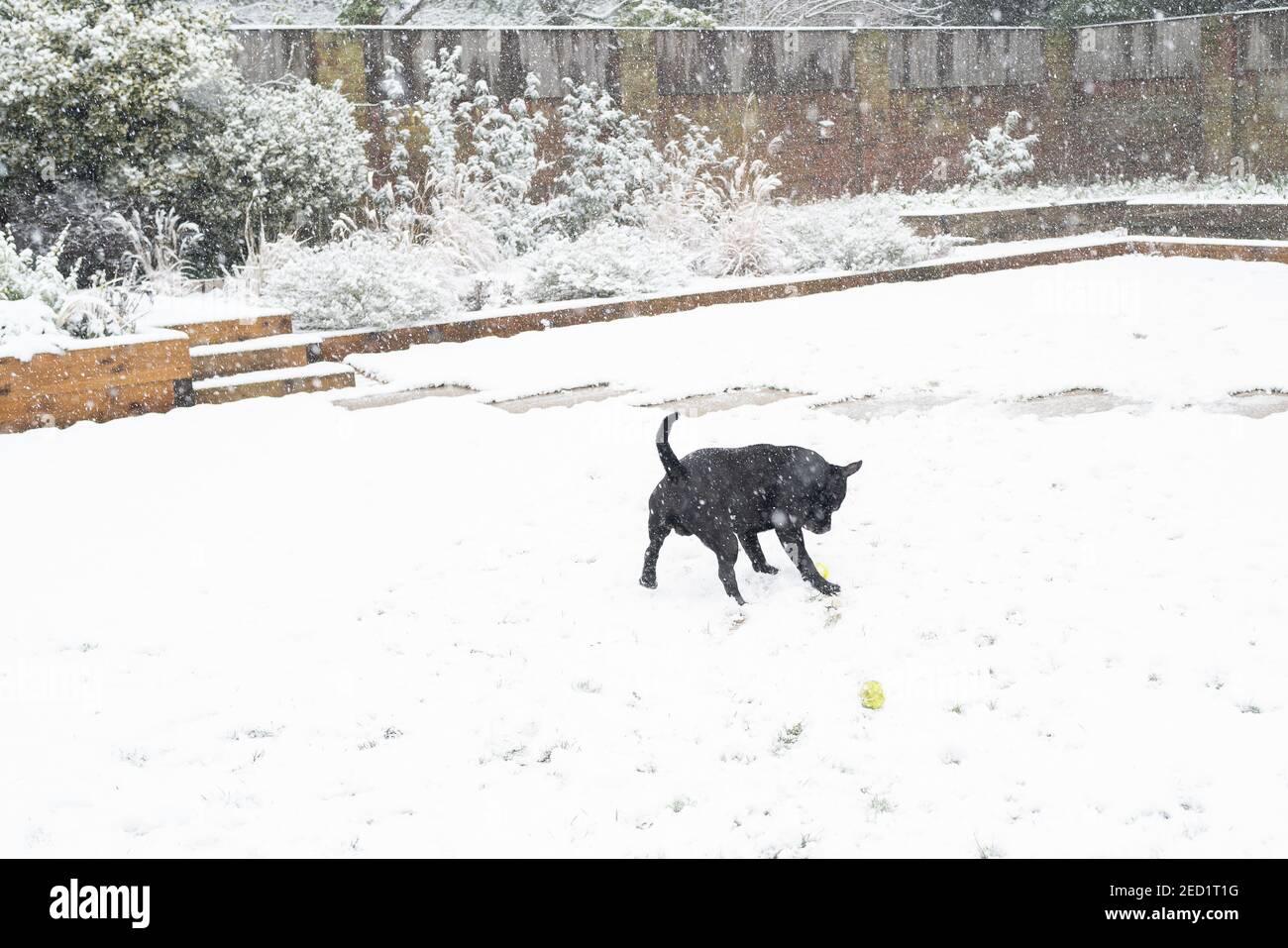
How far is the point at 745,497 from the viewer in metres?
3.84

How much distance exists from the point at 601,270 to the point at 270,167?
9.49ft

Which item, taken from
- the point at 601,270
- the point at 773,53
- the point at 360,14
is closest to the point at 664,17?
the point at 773,53

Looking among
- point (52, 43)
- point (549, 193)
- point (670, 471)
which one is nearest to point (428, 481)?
point (670, 471)

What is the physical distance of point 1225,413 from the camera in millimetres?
5609

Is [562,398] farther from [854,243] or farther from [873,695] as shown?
[854,243]

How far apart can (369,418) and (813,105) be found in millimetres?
9659

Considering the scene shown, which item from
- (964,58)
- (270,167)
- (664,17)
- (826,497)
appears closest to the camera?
(826,497)

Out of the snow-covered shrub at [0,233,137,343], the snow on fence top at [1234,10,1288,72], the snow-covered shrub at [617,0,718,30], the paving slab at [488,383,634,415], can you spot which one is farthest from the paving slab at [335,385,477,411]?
the snow on fence top at [1234,10,1288,72]

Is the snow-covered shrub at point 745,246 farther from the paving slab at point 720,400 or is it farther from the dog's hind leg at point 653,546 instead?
the dog's hind leg at point 653,546

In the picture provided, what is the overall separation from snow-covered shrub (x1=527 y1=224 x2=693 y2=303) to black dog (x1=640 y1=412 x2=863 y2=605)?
5706 mm

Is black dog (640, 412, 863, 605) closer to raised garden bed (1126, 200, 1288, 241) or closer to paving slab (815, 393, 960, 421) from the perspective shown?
paving slab (815, 393, 960, 421)

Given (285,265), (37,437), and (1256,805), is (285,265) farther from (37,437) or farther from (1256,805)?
(1256,805)
